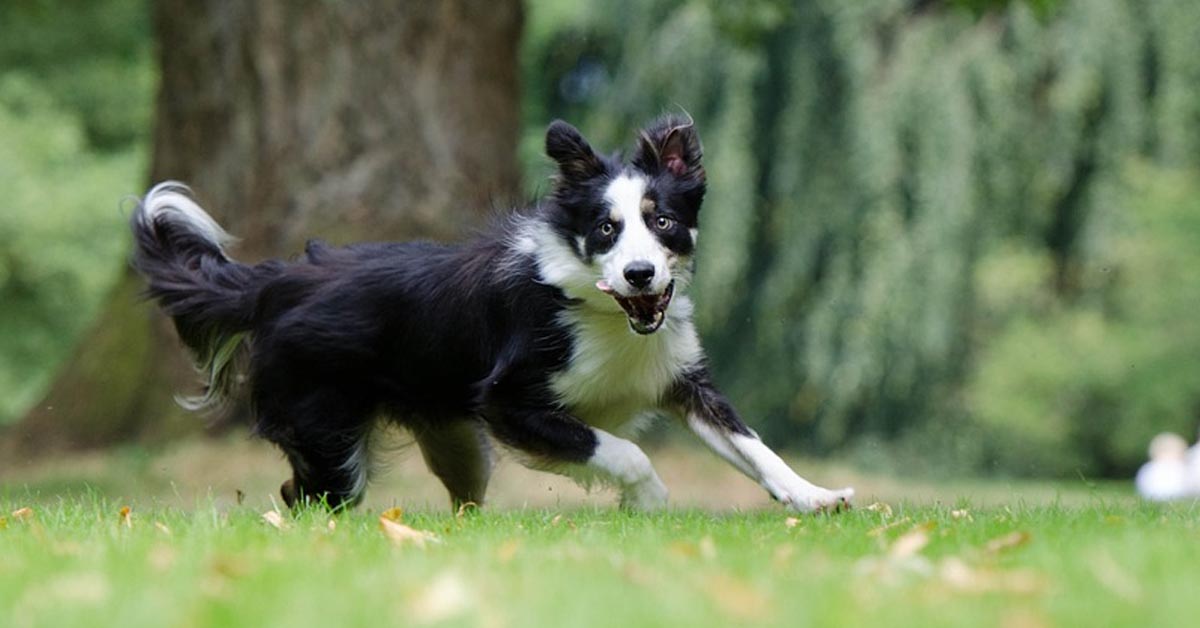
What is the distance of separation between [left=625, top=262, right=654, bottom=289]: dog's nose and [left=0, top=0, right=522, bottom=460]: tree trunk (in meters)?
5.58

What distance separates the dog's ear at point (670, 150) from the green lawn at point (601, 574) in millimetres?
1733

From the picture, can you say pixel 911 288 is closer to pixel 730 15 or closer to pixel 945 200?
pixel 945 200

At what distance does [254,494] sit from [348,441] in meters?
3.82

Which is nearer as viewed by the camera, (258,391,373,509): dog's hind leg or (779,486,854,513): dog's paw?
(779,486,854,513): dog's paw

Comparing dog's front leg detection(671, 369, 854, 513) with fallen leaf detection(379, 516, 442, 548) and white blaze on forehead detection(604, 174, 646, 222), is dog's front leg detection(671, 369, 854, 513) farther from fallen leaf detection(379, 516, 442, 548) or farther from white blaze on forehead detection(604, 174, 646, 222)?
fallen leaf detection(379, 516, 442, 548)

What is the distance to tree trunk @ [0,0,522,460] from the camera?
1180 cm

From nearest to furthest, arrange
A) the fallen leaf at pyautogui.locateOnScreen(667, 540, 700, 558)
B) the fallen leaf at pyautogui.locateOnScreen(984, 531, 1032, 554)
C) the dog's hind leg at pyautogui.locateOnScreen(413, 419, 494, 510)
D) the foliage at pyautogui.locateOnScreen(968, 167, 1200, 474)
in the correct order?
the fallen leaf at pyautogui.locateOnScreen(667, 540, 700, 558), the fallen leaf at pyautogui.locateOnScreen(984, 531, 1032, 554), the dog's hind leg at pyautogui.locateOnScreen(413, 419, 494, 510), the foliage at pyautogui.locateOnScreen(968, 167, 1200, 474)

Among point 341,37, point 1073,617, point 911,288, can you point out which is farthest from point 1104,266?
point 1073,617

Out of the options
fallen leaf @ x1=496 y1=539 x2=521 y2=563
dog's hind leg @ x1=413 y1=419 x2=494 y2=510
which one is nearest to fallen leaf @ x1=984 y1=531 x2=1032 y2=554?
fallen leaf @ x1=496 y1=539 x2=521 y2=563

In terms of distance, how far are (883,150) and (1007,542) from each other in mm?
12957

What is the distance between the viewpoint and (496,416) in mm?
6828

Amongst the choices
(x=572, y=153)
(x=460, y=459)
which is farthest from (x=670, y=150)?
(x=460, y=459)

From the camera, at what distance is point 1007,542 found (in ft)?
→ 15.3

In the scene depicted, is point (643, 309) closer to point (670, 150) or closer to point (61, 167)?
point (670, 150)
